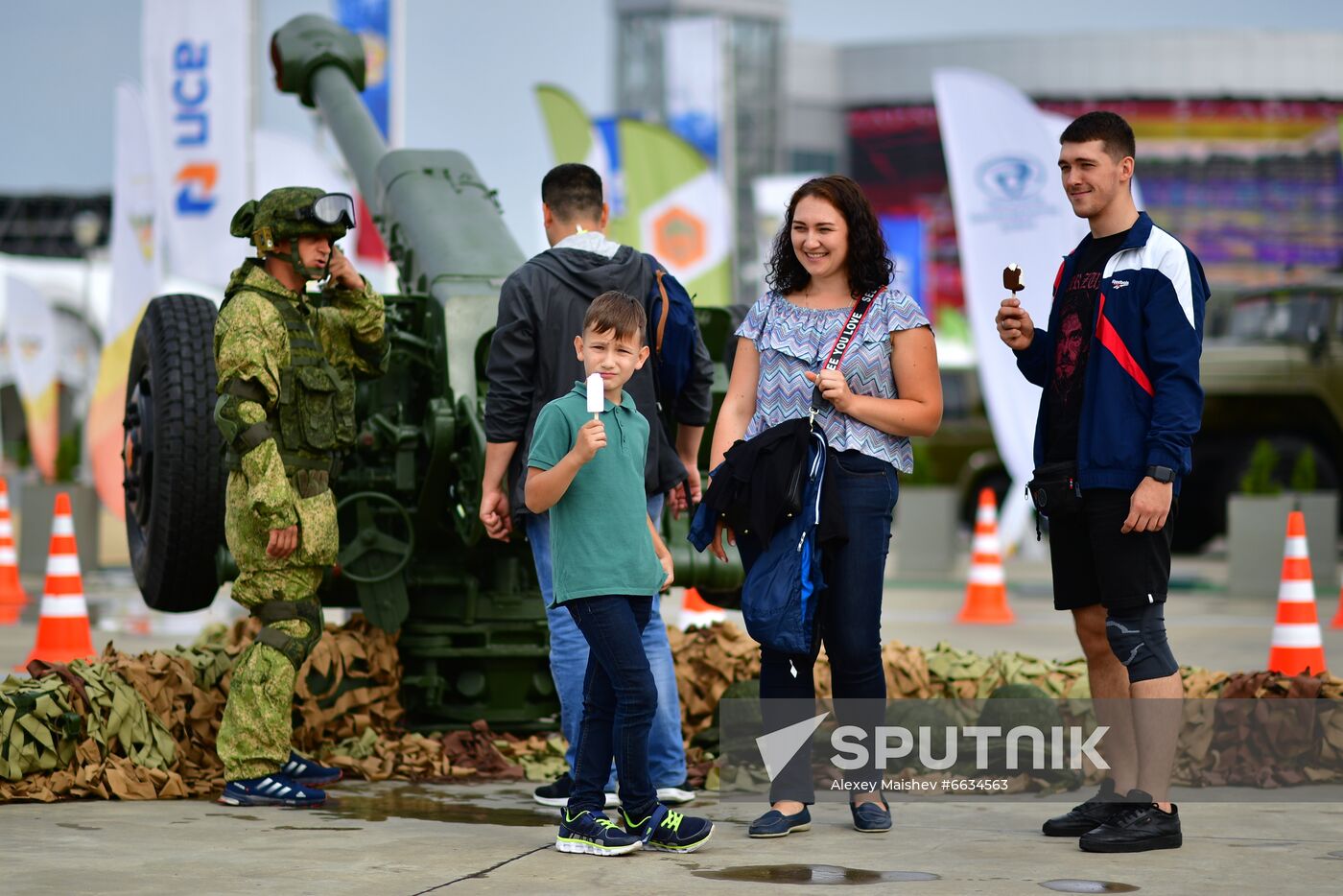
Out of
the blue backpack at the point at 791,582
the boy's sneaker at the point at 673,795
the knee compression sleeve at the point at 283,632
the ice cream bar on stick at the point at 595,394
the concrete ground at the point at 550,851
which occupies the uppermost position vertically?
the ice cream bar on stick at the point at 595,394

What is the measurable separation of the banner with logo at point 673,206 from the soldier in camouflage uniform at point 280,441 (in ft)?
52.2

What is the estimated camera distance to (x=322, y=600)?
20.4ft

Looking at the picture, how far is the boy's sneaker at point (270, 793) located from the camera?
5.14 metres

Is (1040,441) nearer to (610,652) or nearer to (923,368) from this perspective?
(923,368)

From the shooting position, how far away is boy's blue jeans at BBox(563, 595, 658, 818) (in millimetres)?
4453

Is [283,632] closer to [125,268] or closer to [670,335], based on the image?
[670,335]

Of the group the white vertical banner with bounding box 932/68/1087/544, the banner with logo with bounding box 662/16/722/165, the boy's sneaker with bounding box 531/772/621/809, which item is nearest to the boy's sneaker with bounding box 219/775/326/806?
the boy's sneaker with bounding box 531/772/621/809

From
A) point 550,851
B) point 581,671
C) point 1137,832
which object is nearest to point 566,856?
point 550,851

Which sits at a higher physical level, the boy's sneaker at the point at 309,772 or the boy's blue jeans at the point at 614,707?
the boy's blue jeans at the point at 614,707

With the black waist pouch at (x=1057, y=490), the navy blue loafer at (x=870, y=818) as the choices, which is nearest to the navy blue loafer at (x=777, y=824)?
the navy blue loafer at (x=870, y=818)

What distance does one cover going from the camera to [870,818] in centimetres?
481

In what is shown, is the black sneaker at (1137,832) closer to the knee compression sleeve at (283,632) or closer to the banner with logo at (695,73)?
the knee compression sleeve at (283,632)

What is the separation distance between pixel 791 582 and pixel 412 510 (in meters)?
1.91

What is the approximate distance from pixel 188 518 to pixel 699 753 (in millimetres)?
1804
